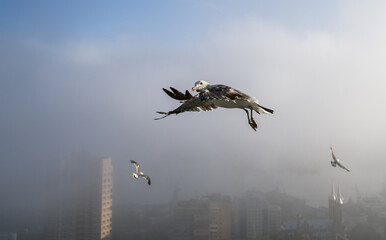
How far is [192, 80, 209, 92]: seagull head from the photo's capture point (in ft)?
5.31

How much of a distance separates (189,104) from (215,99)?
398 mm

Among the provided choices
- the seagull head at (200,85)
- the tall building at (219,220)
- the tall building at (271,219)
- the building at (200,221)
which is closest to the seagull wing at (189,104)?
the seagull head at (200,85)

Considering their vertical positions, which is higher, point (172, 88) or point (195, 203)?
point (172, 88)

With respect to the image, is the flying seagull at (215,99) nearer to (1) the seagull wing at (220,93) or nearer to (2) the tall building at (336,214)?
(1) the seagull wing at (220,93)

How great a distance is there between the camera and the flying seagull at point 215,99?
158 centimetres

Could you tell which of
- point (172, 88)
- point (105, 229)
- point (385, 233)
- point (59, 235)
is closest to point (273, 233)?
point (385, 233)

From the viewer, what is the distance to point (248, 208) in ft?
63.3

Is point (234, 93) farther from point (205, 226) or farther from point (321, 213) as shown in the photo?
point (321, 213)

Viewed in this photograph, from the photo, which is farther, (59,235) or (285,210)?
(285,210)

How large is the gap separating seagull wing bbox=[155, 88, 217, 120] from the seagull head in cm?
11

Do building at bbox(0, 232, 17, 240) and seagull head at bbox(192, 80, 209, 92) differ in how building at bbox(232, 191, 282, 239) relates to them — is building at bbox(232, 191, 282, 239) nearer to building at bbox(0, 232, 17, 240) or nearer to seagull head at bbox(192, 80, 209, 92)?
building at bbox(0, 232, 17, 240)

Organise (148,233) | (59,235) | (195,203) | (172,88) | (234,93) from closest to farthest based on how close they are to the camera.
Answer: (234,93)
(172,88)
(59,235)
(148,233)
(195,203)

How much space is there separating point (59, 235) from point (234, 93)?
16.6m

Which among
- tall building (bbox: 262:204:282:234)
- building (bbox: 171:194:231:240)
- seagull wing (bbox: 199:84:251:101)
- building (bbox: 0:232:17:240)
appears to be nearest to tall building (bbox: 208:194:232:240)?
building (bbox: 171:194:231:240)
